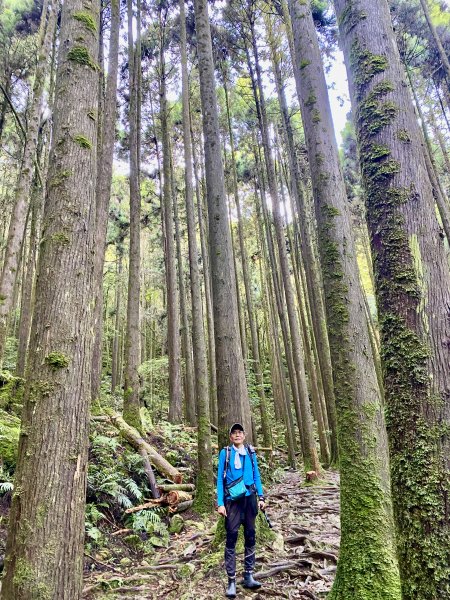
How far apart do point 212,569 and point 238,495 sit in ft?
3.39

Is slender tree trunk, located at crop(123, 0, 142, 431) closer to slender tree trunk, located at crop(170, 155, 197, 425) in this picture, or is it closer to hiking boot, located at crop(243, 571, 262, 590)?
slender tree trunk, located at crop(170, 155, 197, 425)

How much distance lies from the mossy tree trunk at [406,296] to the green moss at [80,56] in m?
2.23

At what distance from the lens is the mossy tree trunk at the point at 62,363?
2.32 metres

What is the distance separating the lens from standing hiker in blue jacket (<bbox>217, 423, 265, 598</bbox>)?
3852 mm

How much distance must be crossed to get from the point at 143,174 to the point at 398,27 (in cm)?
1090

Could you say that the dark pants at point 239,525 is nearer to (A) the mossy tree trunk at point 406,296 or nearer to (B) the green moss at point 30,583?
(B) the green moss at point 30,583

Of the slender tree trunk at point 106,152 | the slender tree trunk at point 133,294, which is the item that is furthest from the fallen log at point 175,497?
the slender tree trunk at point 106,152

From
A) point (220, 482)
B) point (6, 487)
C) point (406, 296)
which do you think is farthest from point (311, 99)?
point (6, 487)

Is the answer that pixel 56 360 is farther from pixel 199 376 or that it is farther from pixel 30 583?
pixel 199 376

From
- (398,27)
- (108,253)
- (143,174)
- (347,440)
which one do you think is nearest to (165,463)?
(347,440)

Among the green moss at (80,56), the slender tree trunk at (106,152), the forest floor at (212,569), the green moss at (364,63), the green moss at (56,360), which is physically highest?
the slender tree trunk at (106,152)

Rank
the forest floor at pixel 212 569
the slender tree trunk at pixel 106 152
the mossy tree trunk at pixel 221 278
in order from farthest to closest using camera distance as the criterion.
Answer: the slender tree trunk at pixel 106 152
the mossy tree trunk at pixel 221 278
the forest floor at pixel 212 569

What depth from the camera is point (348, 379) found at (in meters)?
3.51

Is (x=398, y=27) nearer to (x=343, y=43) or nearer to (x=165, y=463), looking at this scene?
(x=343, y=43)
